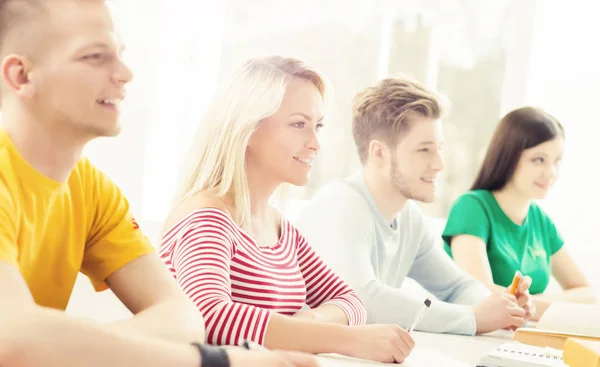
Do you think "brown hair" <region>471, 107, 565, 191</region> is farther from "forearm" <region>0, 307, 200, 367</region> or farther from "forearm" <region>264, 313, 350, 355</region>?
"forearm" <region>0, 307, 200, 367</region>

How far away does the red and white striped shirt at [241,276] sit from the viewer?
1.14 m

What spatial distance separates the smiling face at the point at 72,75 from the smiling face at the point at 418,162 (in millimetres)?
1064

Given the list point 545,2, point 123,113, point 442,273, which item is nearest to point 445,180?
point 545,2

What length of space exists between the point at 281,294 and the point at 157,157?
3.50ft

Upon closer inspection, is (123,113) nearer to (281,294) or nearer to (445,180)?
(281,294)

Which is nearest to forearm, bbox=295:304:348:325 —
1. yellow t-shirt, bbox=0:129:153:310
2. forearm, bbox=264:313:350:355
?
forearm, bbox=264:313:350:355

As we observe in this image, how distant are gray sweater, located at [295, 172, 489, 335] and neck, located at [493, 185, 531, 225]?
54cm

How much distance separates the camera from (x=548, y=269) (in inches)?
101

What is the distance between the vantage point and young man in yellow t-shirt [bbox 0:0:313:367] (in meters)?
0.77

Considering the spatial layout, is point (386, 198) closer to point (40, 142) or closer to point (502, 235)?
point (502, 235)

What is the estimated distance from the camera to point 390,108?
1.93 meters

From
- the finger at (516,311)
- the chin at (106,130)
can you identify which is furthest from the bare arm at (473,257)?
the chin at (106,130)

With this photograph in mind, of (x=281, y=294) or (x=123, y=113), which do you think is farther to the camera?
(x=123, y=113)

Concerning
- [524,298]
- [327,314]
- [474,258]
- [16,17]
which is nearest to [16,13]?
[16,17]
